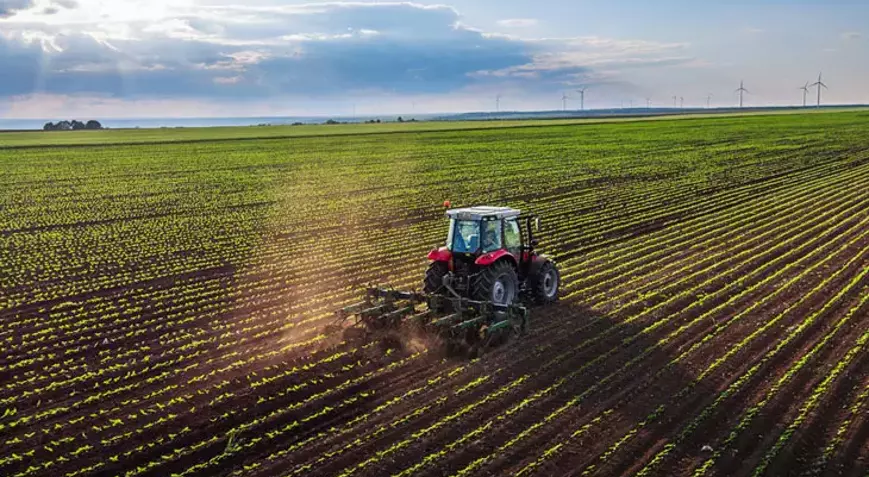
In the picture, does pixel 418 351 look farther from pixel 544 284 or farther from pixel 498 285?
pixel 544 284

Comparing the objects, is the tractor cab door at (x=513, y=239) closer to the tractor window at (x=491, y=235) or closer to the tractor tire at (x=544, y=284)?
the tractor window at (x=491, y=235)

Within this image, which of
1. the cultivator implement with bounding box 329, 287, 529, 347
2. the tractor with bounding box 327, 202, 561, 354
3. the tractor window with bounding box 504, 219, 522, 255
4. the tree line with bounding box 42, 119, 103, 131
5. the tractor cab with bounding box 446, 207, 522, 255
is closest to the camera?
the cultivator implement with bounding box 329, 287, 529, 347

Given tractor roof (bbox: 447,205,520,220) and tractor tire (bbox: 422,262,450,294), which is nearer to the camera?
tractor roof (bbox: 447,205,520,220)

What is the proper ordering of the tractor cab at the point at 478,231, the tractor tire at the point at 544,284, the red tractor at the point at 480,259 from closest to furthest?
the red tractor at the point at 480,259 < the tractor cab at the point at 478,231 < the tractor tire at the point at 544,284

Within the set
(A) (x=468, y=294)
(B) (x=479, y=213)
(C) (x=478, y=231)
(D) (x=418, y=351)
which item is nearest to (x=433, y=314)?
(A) (x=468, y=294)

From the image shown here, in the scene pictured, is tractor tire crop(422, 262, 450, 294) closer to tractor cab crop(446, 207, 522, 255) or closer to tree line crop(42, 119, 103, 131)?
tractor cab crop(446, 207, 522, 255)

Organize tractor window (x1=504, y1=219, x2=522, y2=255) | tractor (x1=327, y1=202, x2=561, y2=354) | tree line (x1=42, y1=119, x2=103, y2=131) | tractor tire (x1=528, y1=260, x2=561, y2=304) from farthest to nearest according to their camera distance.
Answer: tree line (x1=42, y1=119, x2=103, y2=131), tractor tire (x1=528, y1=260, x2=561, y2=304), tractor window (x1=504, y1=219, x2=522, y2=255), tractor (x1=327, y1=202, x2=561, y2=354)

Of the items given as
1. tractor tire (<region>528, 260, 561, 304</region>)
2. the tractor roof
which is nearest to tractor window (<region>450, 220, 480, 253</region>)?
the tractor roof

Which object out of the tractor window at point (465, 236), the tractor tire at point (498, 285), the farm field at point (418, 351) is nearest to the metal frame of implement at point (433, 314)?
the tractor tire at point (498, 285)
